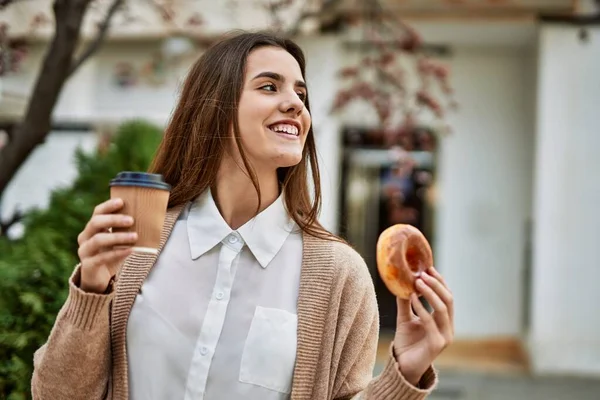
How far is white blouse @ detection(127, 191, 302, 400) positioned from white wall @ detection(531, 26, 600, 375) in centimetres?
782

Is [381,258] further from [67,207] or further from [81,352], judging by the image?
[67,207]

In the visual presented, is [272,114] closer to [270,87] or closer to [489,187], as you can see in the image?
[270,87]

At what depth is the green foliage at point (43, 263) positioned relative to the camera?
315 centimetres

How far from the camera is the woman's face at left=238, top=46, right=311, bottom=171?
2.09m

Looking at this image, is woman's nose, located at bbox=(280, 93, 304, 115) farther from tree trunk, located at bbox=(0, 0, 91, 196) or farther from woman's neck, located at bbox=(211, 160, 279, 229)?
tree trunk, located at bbox=(0, 0, 91, 196)

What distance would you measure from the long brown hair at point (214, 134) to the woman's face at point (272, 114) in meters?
0.02

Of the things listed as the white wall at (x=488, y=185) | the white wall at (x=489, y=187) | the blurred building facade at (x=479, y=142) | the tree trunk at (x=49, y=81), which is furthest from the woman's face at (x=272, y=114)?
the white wall at (x=489, y=187)

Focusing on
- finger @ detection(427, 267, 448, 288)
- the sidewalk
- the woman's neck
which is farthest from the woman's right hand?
the sidewalk

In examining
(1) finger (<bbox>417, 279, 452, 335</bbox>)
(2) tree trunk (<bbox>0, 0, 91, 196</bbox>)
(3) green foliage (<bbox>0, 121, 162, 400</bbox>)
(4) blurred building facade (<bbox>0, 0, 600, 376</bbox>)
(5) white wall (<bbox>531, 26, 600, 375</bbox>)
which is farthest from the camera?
(4) blurred building facade (<bbox>0, 0, 600, 376</bbox>)

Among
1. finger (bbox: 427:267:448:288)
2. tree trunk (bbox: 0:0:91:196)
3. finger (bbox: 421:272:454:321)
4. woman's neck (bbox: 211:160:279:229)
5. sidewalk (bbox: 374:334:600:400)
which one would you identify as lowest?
sidewalk (bbox: 374:334:600:400)

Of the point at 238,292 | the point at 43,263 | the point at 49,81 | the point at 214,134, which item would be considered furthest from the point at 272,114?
the point at 49,81

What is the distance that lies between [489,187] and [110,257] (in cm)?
922

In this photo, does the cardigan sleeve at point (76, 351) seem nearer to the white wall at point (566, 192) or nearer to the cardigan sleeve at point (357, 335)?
the cardigan sleeve at point (357, 335)

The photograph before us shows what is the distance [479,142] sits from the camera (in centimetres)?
1050
